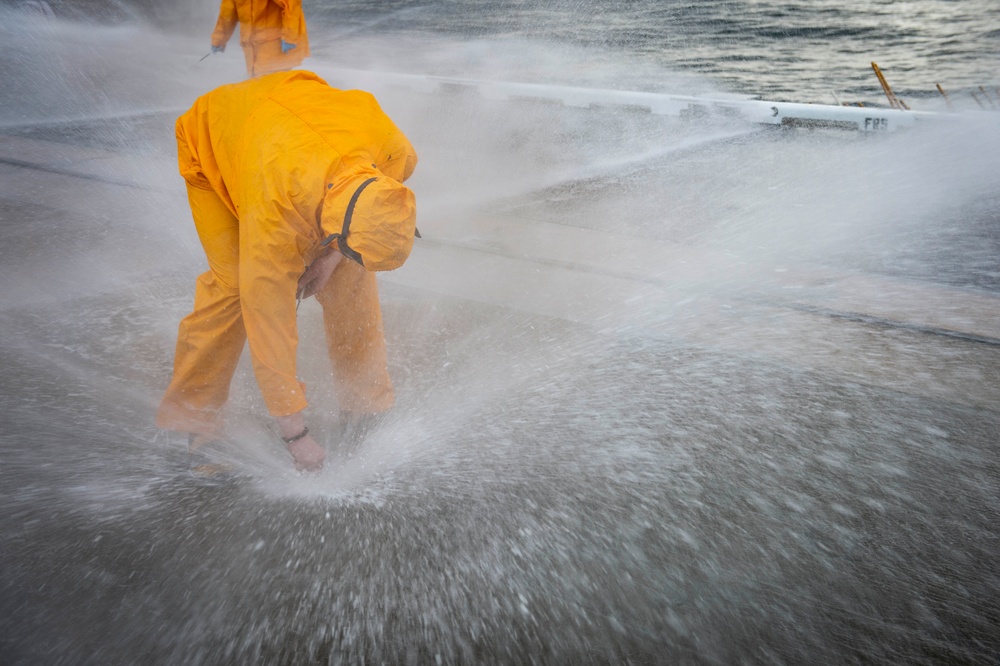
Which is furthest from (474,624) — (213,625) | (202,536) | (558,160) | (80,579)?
(558,160)

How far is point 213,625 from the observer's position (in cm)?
214

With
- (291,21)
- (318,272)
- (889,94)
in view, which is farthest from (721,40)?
(318,272)

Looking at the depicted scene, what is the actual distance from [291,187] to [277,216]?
9cm

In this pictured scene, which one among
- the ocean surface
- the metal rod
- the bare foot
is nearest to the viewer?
the bare foot

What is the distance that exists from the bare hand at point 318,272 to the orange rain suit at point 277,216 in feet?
0.12

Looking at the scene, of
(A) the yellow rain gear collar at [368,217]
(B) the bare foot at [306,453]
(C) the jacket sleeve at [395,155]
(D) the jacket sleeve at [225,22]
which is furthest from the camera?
(D) the jacket sleeve at [225,22]

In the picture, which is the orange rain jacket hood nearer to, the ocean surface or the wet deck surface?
the wet deck surface

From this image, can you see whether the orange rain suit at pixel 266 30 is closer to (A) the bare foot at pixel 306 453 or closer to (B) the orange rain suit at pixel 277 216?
(B) the orange rain suit at pixel 277 216

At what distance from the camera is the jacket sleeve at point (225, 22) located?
661 cm

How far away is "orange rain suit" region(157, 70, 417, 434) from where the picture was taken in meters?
2.10

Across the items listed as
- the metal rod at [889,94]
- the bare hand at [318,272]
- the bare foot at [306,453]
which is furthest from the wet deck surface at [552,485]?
the metal rod at [889,94]

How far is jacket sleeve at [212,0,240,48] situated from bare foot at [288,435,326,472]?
5.34 meters

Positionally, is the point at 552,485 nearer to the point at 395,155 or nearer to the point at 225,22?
the point at 395,155

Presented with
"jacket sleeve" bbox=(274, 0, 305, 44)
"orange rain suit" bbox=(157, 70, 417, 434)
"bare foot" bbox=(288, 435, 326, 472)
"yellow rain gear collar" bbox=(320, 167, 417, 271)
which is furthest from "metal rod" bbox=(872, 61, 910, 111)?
"bare foot" bbox=(288, 435, 326, 472)
